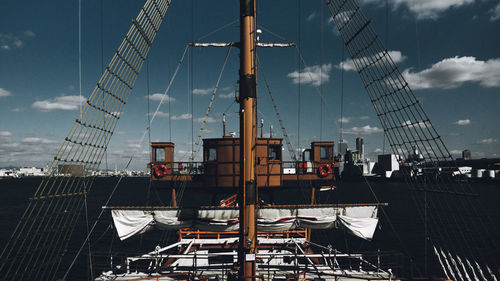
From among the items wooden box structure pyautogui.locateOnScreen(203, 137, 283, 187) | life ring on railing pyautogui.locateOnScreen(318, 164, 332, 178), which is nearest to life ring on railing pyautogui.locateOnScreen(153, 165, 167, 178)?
wooden box structure pyautogui.locateOnScreen(203, 137, 283, 187)

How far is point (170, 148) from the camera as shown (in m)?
25.3

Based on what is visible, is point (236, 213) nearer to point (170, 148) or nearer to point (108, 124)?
point (108, 124)

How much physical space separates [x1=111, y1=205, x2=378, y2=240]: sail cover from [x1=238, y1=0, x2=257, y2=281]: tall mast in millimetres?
5609

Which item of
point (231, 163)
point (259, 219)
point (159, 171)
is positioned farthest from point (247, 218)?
point (159, 171)

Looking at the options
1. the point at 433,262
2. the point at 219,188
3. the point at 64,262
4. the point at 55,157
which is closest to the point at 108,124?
the point at 55,157

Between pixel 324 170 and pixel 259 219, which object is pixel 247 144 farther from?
pixel 324 170

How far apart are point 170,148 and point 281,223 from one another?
1270 centimetres

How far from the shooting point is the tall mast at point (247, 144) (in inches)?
415

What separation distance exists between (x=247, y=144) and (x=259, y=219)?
7.17m

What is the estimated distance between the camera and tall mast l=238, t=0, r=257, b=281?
10.5m

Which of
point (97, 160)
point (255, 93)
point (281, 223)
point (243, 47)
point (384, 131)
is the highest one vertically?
point (243, 47)

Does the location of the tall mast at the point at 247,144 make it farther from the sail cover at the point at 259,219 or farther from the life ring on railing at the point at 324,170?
Result: the life ring on railing at the point at 324,170

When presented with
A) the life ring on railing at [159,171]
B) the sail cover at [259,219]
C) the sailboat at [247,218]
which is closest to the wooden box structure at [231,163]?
the sailboat at [247,218]

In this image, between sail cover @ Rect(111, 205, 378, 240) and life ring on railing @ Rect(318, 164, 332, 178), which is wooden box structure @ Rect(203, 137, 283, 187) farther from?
sail cover @ Rect(111, 205, 378, 240)
